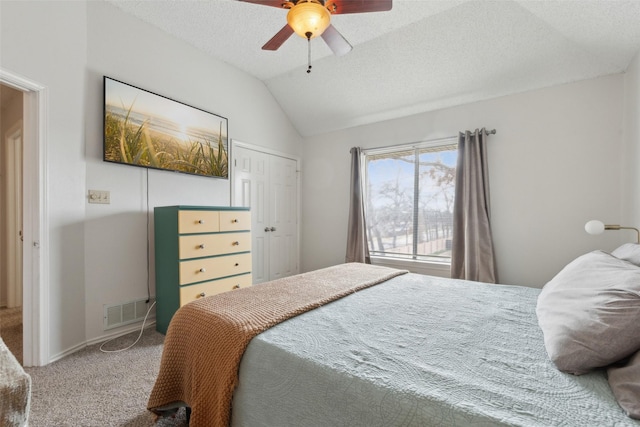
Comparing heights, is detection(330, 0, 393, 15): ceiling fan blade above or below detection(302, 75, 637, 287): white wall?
above

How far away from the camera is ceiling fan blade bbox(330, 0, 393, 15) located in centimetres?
169

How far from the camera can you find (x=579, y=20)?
220 cm

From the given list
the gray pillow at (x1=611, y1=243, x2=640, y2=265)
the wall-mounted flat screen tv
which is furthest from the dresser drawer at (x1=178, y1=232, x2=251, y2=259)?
the gray pillow at (x1=611, y1=243, x2=640, y2=265)

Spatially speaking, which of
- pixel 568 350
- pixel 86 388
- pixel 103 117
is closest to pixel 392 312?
pixel 568 350

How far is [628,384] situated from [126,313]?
317 cm

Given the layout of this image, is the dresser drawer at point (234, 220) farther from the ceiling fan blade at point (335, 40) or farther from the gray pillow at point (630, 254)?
the gray pillow at point (630, 254)

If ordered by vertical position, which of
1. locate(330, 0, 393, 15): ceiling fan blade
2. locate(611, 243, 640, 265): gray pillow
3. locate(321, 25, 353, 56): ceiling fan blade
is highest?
locate(330, 0, 393, 15): ceiling fan blade

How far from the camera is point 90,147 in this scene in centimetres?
241

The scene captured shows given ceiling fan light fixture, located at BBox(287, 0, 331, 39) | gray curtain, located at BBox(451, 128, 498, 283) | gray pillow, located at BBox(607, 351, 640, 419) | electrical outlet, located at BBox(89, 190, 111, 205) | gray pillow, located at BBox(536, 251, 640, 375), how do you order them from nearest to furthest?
gray pillow, located at BBox(607, 351, 640, 419) → gray pillow, located at BBox(536, 251, 640, 375) → ceiling fan light fixture, located at BBox(287, 0, 331, 39) → electrical outlet, located at BBox(89, 190, 111, 205) → gray curtain, located at BBox(451, 128, 498, 283)

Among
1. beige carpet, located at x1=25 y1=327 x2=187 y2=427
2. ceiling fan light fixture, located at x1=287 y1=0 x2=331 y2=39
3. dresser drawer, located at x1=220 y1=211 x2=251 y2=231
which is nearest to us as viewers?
beige carpet, located at x1=25 y1=327 x2=187 y2=427

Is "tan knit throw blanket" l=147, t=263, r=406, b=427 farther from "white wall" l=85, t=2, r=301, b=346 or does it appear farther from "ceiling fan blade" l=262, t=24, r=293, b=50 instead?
"ceiling fan blade" l=262, t=24, r=293, b=50

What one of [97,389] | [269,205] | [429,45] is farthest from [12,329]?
[429,45]

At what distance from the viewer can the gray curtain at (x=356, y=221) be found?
155 inches

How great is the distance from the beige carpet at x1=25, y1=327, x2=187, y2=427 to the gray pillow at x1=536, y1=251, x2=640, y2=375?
170cm
